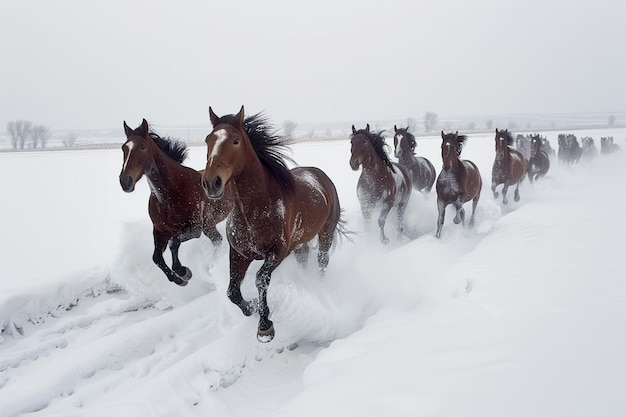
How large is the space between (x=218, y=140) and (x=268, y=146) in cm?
72

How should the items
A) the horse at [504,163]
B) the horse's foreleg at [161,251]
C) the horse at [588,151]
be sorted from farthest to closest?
the horse at [588,151]
the horse at [504,163]
the horse's foreleg at [161,251]

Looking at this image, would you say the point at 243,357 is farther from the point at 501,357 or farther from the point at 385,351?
the point at 501,357

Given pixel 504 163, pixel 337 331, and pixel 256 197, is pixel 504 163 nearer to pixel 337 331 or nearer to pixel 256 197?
pixel 337 331

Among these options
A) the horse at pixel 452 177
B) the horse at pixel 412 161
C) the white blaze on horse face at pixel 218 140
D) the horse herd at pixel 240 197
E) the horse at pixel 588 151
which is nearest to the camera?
the white blaze on horse face at pixel 218 140

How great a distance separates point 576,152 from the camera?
1772cm

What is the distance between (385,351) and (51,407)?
2634 millimetres

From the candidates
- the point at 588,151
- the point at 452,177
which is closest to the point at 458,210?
the point at 452,177

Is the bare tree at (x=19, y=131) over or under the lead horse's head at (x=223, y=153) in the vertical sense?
over

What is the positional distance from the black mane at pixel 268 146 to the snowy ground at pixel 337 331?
4.10 feet

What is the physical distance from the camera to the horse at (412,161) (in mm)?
8719

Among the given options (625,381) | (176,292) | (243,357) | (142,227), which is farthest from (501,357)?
(142,227)

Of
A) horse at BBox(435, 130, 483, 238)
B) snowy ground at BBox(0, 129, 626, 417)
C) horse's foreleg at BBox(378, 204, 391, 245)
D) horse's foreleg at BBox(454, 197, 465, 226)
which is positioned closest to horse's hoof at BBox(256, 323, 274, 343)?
snowy ground at BBox(0, 129, 626, 417)

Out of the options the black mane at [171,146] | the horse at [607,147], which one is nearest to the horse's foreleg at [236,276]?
the black mane at [171,146]

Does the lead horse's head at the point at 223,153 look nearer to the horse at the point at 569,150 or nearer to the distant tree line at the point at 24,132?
the horse at the point at 569,150
